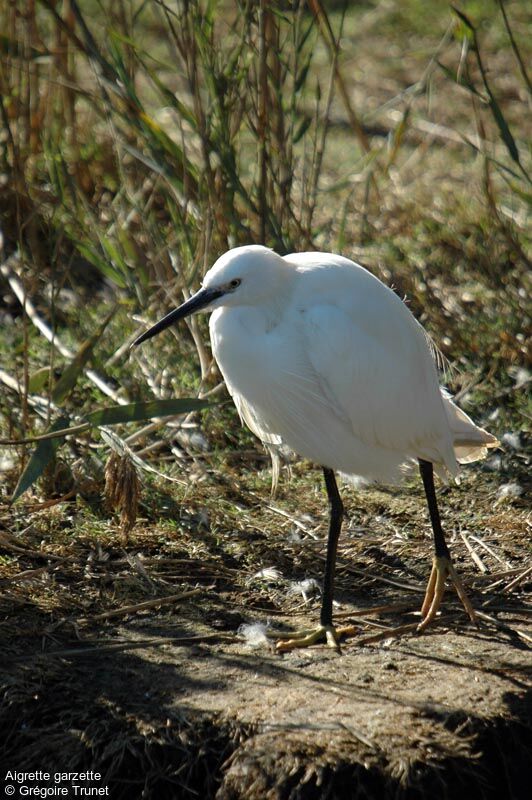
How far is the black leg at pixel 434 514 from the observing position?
299 cm

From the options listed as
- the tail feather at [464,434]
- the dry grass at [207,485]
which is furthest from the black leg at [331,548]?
the tail feather at [464,434]

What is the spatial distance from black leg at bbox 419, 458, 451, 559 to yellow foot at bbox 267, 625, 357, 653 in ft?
1.13

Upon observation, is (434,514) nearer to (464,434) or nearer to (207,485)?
(464,434)

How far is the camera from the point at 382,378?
278 centimetres

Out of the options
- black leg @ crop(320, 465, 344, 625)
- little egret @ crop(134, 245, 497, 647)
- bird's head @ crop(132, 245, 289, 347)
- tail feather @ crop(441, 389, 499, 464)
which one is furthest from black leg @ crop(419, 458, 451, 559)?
bird's head @ crop(132, 245, 289, 347)

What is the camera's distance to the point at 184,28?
3.38 metres

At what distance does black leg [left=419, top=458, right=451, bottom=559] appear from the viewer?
2986 mm

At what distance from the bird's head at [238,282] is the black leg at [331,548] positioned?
1.91 feet

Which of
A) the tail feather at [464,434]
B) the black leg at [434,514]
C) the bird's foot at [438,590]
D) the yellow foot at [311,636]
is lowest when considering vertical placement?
the yellow foot at [311,636]

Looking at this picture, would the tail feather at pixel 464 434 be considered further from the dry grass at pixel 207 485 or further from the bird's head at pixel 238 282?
the bird's head at pixel 238 282

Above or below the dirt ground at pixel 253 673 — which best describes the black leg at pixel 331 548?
above

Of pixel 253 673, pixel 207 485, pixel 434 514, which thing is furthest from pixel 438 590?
pixel 207 485

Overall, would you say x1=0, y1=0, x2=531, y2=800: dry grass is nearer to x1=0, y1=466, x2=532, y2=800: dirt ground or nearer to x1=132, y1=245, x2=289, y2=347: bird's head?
x1=0, y1=466, x2=532, y2=800: dirt ground

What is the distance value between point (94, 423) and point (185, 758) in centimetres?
99
